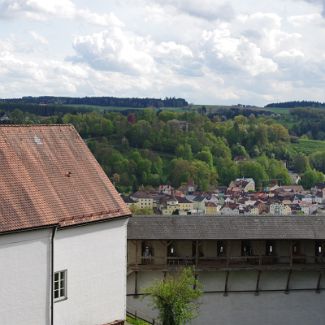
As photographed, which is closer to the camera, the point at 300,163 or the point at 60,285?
the point at 60,285

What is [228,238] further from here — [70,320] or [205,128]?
[205,128]

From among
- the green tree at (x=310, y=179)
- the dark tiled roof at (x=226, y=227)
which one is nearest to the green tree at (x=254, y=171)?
the green tree at (x=310, y=179)

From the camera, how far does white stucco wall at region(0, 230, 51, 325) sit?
2183cm

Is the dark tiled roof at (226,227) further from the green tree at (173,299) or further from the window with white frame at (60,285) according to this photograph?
the window with white frame at (60,285)

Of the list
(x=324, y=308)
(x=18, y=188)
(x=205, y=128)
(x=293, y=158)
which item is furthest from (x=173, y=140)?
(x=18, y=188)

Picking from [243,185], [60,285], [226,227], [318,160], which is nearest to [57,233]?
[60,285]

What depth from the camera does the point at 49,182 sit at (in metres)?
24.6

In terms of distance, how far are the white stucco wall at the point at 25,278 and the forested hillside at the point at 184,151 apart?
375 ft

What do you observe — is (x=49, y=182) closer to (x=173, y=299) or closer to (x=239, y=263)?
(x=173, y=299)

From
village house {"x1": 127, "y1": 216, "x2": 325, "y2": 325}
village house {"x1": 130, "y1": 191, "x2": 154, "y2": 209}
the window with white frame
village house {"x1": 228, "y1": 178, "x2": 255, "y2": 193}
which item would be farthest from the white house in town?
village house {"x1": 228, "y1": 178, "x2": 255, "y2": 193}

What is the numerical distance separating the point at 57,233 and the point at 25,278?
180 centimetres

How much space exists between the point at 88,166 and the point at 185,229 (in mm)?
7403

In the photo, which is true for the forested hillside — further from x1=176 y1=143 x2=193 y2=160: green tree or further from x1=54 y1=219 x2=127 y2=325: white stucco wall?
x1=54 y1=219 x2=127 y2=325: white stucco wall

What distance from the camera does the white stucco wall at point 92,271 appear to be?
949 inches
